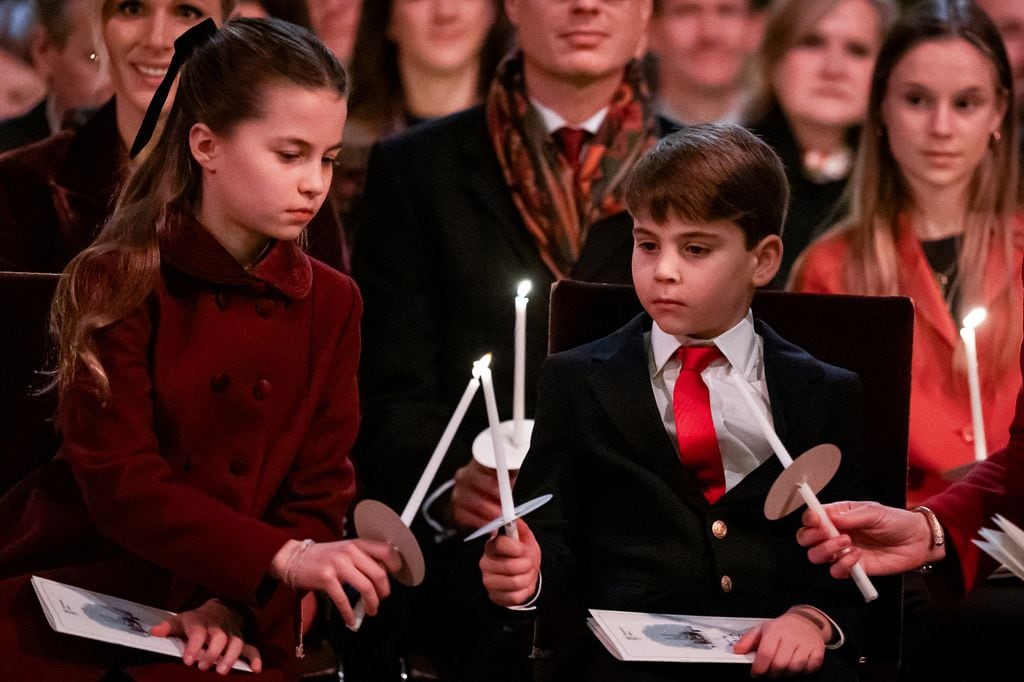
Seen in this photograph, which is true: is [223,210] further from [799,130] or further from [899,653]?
[799,130]

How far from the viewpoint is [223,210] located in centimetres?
220

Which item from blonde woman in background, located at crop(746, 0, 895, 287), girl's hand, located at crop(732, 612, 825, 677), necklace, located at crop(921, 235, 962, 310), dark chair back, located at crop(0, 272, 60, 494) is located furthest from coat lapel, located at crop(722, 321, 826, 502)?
blonde woman in background, located at crop(746, 0, 895, 287)

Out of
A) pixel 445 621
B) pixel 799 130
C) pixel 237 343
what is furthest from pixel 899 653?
pixel 799 130

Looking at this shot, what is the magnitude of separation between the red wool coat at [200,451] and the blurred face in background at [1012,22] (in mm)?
2497

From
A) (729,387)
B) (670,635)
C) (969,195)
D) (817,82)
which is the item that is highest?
(817,82)

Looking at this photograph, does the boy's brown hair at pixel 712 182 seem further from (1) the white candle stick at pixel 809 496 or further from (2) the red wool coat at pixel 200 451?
(2) the red wool coat at pixel 200 451

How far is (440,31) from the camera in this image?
12.6ft

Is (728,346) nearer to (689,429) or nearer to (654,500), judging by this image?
(689,429)

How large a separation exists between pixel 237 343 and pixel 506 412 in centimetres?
101

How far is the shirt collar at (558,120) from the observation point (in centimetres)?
324

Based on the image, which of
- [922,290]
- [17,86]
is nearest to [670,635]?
[922,290]

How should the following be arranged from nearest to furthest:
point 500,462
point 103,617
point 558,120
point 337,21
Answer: point 500,462 < point 103,617 < point 558,120 < point 337,21

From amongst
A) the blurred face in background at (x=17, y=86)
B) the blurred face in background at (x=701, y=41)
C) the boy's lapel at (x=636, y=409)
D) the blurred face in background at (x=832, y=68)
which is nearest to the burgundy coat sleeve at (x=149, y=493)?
the boy's lapel at (x=636, y=409)

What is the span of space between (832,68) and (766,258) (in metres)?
1.88
